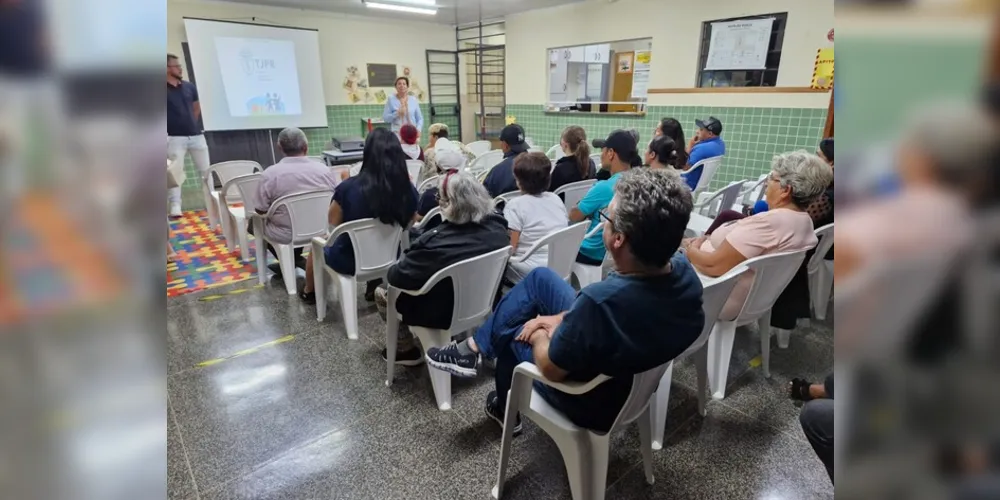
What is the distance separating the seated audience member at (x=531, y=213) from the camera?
226 centimetres

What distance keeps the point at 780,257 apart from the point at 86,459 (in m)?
1.94

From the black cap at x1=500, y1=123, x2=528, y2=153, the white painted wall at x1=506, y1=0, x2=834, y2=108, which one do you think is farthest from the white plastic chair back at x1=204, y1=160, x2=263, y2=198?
the white painted wall at x1=506, y1=0, x2=834, y2=108

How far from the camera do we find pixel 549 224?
2307mm

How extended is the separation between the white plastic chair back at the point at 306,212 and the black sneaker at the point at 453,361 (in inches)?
51.4

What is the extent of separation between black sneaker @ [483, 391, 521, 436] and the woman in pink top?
0.92m

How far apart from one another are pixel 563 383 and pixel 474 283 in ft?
2.28

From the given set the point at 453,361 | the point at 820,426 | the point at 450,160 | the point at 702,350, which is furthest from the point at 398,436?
the point at 450,160

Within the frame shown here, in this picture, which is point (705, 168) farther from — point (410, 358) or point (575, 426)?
point (575, 426)

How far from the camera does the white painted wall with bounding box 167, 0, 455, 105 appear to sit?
5742 millimetres

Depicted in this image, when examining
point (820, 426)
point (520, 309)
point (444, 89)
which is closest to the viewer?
point (820, 426)

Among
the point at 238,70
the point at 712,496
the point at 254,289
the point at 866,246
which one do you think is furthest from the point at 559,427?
the point at 238,70

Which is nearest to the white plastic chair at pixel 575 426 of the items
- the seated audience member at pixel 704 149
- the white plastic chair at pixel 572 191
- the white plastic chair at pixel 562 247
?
the white plastic chair at pixel 562 247

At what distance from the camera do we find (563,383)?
1.25 m

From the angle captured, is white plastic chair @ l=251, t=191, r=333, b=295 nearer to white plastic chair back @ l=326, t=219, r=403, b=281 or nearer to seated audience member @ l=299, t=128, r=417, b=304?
seated audience member @ l=299, t=128, r=417, b=304
